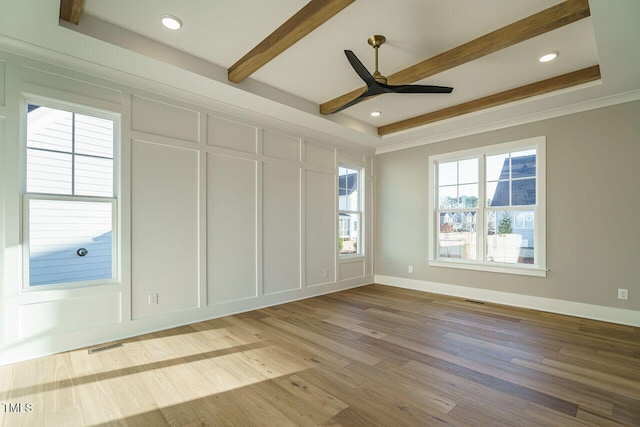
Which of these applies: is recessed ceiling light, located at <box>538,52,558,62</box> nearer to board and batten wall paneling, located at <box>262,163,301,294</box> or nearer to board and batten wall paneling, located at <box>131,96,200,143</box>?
board and batten wall paneling, located at <box>262,163,301,294</box>

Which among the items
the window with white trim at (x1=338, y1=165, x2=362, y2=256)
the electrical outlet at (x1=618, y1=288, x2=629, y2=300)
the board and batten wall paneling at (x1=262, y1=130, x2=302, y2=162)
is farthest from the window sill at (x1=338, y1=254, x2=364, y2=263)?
the electrical outlet at (x1=618, y1=288, x2=629, y2=300)

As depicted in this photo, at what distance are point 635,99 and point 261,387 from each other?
5056 mm

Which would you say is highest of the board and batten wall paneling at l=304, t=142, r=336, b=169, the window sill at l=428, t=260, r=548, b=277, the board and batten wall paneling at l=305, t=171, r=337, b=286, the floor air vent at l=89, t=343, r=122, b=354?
the board and batten wall paneling at l=304, t=142, r=336, b=169

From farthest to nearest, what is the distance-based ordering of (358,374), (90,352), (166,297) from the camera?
(166,297), (90,352), (358,374)

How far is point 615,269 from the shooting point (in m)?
3.60

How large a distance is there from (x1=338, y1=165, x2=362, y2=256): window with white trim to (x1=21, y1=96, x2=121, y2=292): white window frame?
133 inches

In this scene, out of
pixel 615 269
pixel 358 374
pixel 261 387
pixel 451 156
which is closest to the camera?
pixel 261 387

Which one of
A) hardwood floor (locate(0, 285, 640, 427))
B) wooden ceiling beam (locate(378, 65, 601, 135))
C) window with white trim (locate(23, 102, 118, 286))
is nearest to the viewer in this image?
hardwood floor (locate(0, 285, 640, 427))

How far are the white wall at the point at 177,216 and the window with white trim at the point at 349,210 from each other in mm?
441

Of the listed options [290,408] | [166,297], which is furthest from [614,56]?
[166,297]

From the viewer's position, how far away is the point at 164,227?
3.37 meters

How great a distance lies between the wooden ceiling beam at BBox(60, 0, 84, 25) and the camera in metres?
2.15

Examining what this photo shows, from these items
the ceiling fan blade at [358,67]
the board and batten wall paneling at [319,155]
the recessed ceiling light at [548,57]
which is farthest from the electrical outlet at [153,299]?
the recessed ceiling light at [548,57]

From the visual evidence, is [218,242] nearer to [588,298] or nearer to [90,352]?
[90,352]
